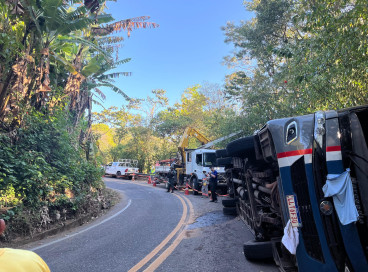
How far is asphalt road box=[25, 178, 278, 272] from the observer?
4.45 m

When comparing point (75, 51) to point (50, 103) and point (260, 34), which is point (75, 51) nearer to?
point (50, 103)

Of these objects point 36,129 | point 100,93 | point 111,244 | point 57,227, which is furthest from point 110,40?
point 111,244

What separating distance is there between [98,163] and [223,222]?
9409 millimetres

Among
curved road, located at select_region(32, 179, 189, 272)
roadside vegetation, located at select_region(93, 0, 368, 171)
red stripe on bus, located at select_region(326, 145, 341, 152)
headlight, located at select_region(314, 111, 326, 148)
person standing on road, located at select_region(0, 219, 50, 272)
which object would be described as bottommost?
curved road, located at select_region(32, 179, 189, 272)

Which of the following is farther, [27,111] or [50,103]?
[50,103]

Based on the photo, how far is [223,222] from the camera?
7.83m

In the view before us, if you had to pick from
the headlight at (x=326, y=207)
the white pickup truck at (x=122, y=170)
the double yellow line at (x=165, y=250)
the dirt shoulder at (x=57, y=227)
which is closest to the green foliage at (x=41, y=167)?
the dirt shoulder at (x=57, y=227)

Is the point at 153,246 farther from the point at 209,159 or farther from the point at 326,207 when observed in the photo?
the point at 209,159

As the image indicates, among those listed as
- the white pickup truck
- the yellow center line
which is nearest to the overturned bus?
the yellow center line

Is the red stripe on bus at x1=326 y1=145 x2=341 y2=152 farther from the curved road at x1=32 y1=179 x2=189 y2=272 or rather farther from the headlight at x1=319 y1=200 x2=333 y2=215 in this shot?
the curved road at x1=32 y1=179 x2=189 y2=272

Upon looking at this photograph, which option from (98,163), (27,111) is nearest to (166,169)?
(98,163)

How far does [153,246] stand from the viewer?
18.2 ft

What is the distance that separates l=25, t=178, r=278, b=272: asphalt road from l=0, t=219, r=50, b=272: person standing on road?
128 inches

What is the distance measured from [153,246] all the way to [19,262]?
4598 millimetres
